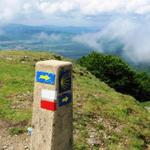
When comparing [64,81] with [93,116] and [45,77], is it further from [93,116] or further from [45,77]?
[93,116]

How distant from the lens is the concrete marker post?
29.8 ft

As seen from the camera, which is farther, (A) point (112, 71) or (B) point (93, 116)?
(A) point (112, 71)

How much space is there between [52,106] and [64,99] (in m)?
0.38

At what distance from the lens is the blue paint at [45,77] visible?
9055mm

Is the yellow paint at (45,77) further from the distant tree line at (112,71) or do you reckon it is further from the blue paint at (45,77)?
the distant tree line at (112,71)

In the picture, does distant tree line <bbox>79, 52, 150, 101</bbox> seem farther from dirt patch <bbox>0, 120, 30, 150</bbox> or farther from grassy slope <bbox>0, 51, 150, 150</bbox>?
dirt patch <bbox>0, 120, 30, 150</bbox>

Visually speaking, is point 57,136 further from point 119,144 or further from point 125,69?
point 125,69

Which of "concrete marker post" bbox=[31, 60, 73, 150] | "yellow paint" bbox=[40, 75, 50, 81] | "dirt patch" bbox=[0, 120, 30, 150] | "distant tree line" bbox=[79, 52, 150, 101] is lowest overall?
"distant tree line" bbox=[79, 52, 150, 101]

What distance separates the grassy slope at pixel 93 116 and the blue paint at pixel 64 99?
180 inches

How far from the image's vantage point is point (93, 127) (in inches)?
626

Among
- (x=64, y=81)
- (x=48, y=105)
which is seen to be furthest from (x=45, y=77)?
(x=48, y=105)

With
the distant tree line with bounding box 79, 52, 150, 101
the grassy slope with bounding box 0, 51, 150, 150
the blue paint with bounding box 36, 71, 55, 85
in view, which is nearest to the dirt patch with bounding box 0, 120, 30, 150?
the grassy slope with bounding box 0, 51, 150, 150

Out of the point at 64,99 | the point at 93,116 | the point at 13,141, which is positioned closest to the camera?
the point at 64,99

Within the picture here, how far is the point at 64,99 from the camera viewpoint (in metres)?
9.34
